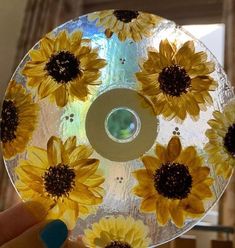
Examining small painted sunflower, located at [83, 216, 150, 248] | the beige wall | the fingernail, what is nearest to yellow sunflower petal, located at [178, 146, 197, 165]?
small painted sunflower, located at [83, 216, 150, 248]

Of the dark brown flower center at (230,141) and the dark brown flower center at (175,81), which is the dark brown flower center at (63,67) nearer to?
the dark brown flower center at (175,81)

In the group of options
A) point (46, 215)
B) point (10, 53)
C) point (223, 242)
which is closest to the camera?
point (46, 215)

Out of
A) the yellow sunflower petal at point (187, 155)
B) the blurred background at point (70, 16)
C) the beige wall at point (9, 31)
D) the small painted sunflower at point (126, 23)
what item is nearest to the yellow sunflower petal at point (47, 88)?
the small painted sunflower at point (126, 23)

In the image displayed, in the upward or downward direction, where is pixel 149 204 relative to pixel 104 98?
downward

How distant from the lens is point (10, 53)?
171 cm

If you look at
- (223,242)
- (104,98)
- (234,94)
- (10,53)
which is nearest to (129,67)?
(104,98)

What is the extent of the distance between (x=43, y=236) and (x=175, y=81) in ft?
0.98

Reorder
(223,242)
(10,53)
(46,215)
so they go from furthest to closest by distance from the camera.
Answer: (10,53), (223,242), (46,215)

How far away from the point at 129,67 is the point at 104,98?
0.21 ft

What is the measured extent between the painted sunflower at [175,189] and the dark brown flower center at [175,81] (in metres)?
0.10

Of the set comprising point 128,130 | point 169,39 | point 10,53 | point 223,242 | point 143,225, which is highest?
point 10,53

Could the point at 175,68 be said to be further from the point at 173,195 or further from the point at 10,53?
the point at 10,53

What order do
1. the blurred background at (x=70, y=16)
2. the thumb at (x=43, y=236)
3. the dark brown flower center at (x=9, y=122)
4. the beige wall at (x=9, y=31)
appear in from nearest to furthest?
the thumb at (x=43, y=236)
the dark brown flower center at (x=9, y=122)
the blurred background at (x=70, y=16)
the beige wall at (x=9, y=31)

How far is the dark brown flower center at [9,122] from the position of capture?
58cm
